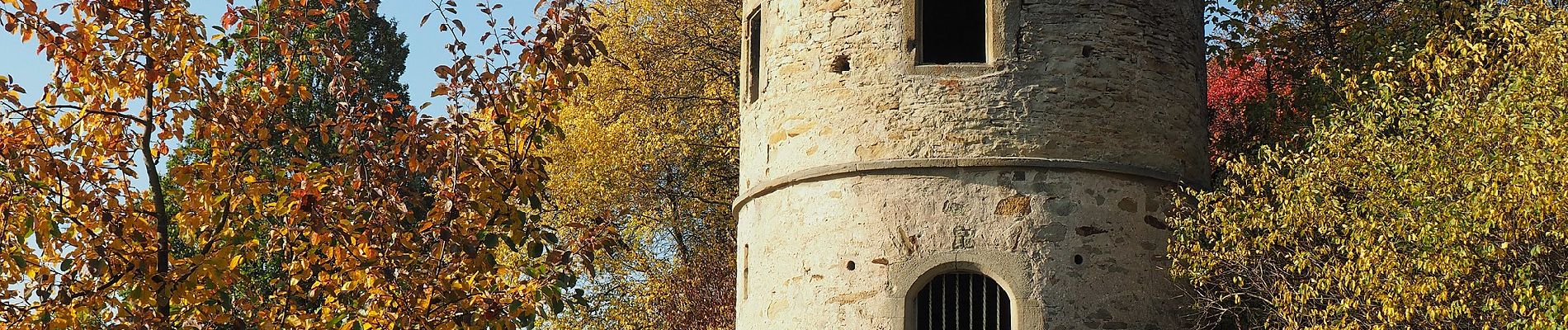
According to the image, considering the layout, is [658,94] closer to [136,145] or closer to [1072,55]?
[1072,55]

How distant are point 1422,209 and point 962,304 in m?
2.96

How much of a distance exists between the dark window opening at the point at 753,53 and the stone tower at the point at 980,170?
972 millimetres

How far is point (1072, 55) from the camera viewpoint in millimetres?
11539

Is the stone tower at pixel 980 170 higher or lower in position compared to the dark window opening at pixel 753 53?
lower

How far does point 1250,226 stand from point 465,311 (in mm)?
5430

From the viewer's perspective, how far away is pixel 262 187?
7242mm

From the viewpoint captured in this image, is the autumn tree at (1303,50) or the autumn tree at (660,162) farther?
the autumn tree at (660,162)

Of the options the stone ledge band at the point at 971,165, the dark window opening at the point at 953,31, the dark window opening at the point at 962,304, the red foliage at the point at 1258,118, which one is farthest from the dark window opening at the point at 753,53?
the red foliage at the point at 1258,118

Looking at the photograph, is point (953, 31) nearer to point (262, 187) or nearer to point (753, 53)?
point (753, 53)

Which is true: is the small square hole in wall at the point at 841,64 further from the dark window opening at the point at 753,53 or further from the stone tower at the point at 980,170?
the dark window opening at the point at 753,53

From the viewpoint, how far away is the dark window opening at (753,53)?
13078 millimetres

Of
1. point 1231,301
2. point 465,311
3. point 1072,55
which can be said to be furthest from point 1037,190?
point 465,311

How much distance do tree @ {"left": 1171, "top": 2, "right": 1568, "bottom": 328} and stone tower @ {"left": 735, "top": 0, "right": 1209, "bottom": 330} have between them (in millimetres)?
513

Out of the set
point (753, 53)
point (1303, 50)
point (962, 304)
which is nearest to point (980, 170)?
point (962, 304)
